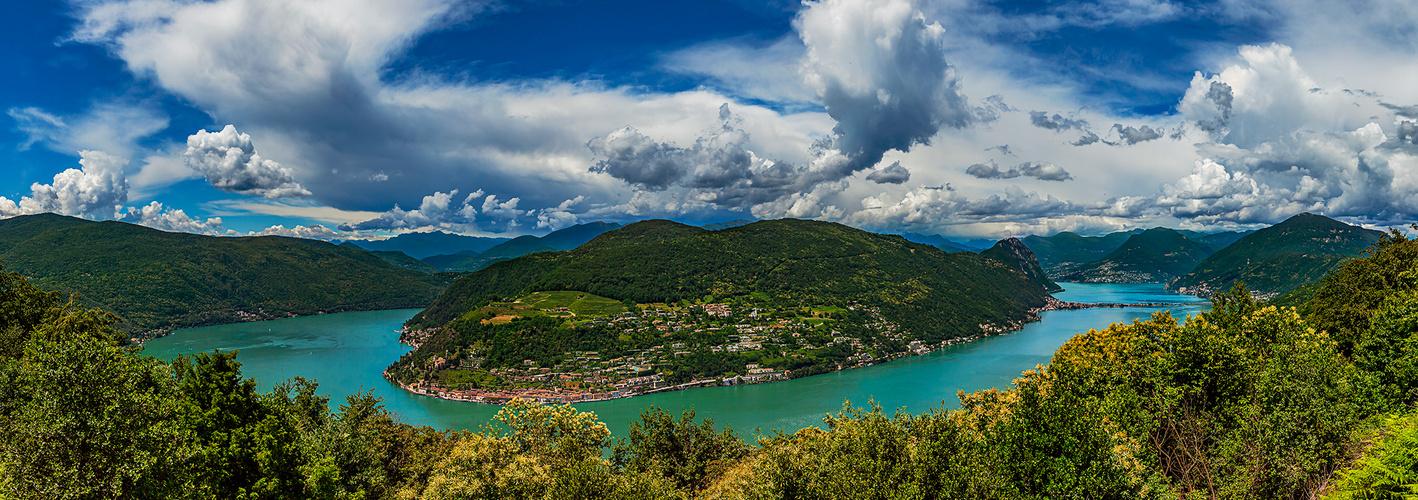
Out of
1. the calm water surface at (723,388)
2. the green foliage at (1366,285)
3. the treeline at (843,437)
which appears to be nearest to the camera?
the treeline at (843,437)

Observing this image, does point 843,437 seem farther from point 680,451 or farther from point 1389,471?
point 1389,471

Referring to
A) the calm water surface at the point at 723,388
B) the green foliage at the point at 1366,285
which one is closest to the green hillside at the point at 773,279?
the calm water surface at the point at 723,388

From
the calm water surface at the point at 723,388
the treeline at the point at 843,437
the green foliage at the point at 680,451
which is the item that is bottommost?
the calm water surface at the point at 723,388

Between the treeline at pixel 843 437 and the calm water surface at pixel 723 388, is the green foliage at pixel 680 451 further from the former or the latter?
the calm water surface at pixel 723 388

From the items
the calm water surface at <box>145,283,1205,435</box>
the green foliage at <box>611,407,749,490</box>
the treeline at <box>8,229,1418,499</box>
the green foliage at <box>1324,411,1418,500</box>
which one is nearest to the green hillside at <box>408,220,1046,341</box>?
the calm water surface at <box>145,283,1205,435</box>

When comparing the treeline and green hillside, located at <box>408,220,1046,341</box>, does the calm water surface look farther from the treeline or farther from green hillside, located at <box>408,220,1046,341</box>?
the treeline

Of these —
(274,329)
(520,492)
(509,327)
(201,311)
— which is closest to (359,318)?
(274,329)
